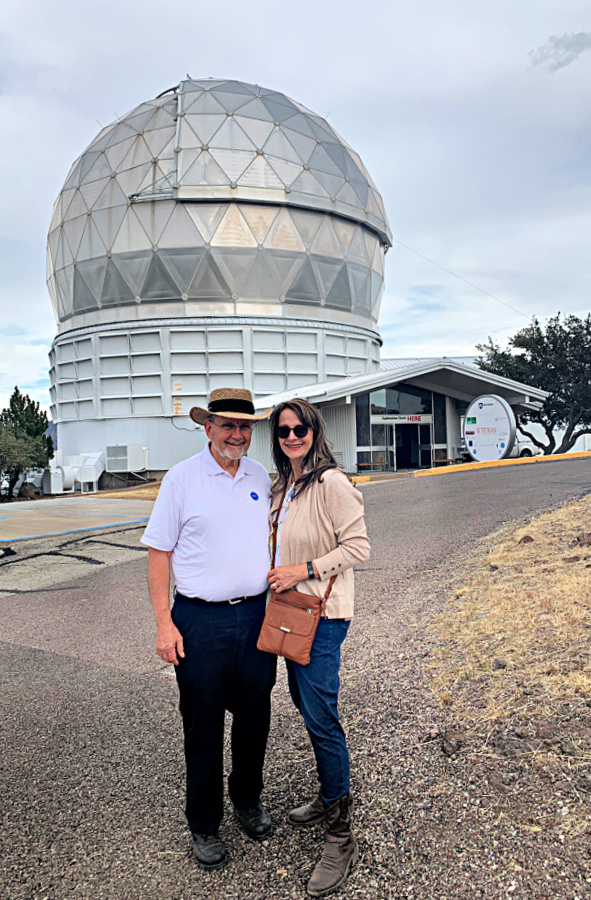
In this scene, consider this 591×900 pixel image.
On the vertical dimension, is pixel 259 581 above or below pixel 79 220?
below

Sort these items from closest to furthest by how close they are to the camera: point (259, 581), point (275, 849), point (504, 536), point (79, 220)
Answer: point (275, 849)
point (259, 581)
point (504, 536)
point (79, 220)

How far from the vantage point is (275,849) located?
300 cm

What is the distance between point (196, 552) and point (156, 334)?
28.7 metres

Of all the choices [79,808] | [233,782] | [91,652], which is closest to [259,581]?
[233,782]

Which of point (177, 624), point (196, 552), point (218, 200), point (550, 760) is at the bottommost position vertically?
point (550, 760)

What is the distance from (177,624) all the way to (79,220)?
33.0 metres

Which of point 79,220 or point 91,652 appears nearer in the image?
point 91,652

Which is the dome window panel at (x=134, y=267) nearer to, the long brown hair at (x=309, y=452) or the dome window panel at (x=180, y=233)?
the dome window panel at (x=180, y=233)

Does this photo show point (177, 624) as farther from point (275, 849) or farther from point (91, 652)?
point (91, 652)

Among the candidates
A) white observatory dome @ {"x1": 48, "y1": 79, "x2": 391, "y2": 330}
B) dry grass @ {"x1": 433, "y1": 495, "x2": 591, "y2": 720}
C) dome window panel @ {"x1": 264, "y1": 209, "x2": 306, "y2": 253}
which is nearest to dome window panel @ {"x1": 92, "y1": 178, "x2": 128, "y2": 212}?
white observatory dome @ {"x1": 48, "y1": 79, "x2": 391, "y2": 330}

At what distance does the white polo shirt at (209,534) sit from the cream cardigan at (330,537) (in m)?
0.17

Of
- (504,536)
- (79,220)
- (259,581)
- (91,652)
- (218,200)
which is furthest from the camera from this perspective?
(79,220)

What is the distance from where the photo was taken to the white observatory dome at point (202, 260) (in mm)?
29938

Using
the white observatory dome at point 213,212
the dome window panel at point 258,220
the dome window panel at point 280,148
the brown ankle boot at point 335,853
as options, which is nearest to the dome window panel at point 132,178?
the white observatory dome at point 213,212
